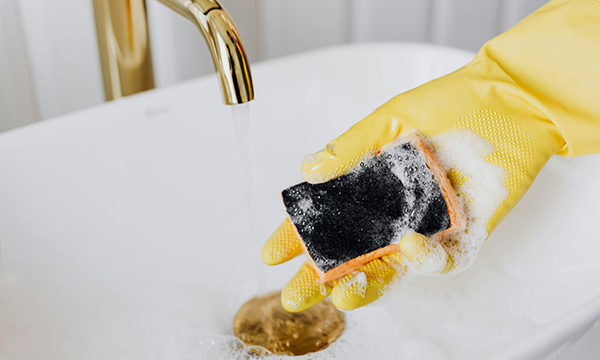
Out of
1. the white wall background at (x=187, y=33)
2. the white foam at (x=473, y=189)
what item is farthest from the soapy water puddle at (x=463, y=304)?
the white wall background at (x=187, y=33)

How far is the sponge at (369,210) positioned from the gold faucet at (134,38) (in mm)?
129

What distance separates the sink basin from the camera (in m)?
0.75

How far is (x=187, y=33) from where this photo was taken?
119 cm

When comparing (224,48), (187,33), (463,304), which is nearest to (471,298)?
(463,304)

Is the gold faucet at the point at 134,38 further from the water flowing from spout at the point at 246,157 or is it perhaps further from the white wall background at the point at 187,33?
the white wall background at the point at 187,33

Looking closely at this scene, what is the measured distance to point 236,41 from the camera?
633 millimetres

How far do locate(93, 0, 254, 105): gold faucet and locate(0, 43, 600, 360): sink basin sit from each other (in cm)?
10

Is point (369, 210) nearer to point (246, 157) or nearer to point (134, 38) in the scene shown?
point (246, 157)

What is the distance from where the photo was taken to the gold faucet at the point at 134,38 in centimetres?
63

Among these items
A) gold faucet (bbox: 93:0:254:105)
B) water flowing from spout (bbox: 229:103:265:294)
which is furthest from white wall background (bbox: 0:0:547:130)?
water flowing from spout (bbox: 229:103:265:294)

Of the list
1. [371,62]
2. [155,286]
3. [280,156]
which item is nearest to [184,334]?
[155,286]

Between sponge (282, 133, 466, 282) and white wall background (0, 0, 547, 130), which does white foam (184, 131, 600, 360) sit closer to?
sponge (282, 133, 466, 282)

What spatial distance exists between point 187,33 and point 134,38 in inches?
10.8

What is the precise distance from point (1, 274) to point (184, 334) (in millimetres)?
228
